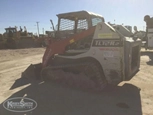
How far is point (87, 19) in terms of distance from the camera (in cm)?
564

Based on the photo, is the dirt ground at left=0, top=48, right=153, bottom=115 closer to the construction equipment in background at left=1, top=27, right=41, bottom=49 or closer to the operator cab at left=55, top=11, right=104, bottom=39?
the operator cab at left=55, top=11, right=104, bottom=39

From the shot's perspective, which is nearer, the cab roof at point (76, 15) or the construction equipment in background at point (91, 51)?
the construction equipment in background at point (91, 51)

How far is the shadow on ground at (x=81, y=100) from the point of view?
404cm

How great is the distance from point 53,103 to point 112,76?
1.85 metres

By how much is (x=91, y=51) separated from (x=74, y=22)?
4.69 ft

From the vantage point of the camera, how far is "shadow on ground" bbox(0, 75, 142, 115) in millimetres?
4035

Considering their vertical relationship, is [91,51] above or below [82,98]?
above

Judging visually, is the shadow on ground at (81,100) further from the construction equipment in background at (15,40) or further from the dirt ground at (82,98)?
the construction equipment in background at (15,40)

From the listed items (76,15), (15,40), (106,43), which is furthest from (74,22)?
(15,40)
